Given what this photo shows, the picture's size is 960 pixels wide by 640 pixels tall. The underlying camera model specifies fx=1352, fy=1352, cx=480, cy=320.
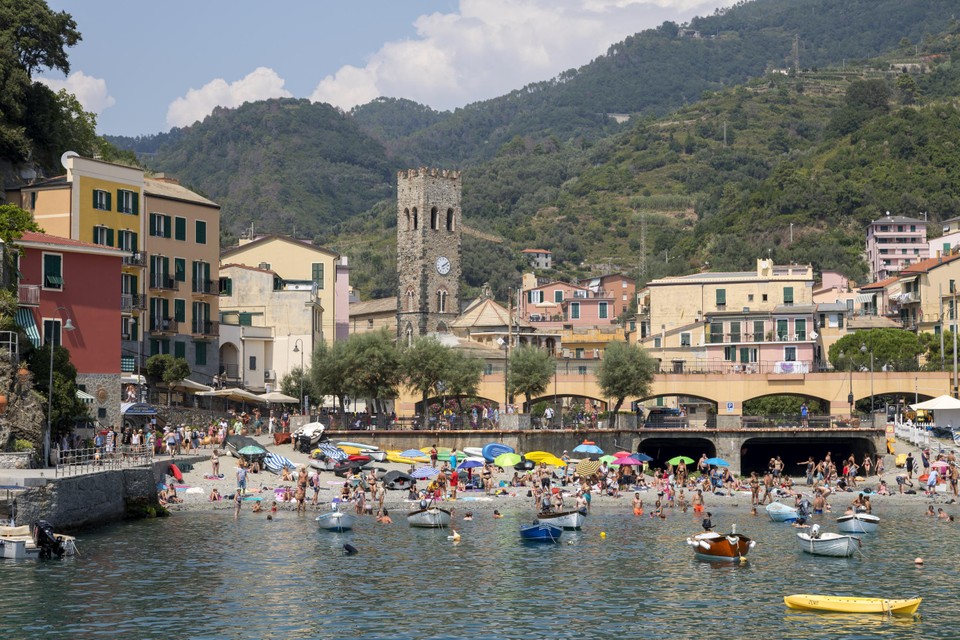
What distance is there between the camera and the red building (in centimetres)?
5294

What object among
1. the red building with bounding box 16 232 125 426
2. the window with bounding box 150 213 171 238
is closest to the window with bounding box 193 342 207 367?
the window with bounding box 150 213 171 238

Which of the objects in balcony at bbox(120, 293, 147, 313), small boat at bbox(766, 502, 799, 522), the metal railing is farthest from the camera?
balcony at bbox(120, 293, 147, 313)

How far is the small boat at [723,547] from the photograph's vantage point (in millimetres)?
43000

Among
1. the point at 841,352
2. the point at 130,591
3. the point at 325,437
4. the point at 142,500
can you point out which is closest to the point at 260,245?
the point at 325,437

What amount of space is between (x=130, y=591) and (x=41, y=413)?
42.2ft

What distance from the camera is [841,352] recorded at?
92.5 metres

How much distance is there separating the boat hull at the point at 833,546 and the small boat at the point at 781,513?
918 centimetres

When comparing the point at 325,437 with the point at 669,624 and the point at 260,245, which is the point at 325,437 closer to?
the point at 260,245

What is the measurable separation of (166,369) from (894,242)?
9518 cm

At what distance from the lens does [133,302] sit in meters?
69.4

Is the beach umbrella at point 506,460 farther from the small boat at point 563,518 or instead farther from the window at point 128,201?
the window at point 128,201

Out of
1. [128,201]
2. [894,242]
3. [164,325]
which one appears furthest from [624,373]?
[894,242]

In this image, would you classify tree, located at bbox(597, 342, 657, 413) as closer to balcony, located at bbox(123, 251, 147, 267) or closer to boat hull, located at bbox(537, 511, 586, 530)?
balcony, located at bbox(123, 251, 147, 267)

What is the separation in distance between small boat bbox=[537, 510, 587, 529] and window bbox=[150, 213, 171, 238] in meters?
31.8
